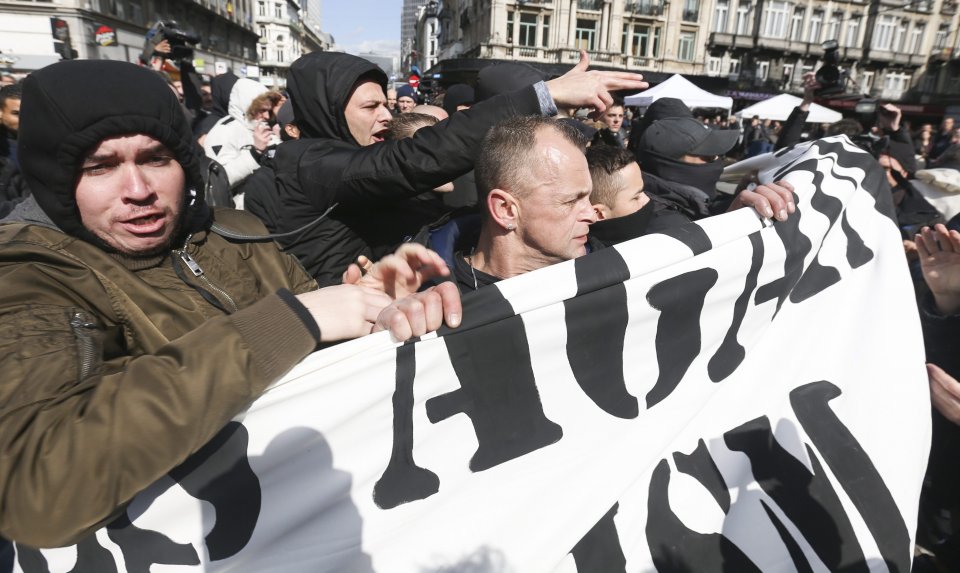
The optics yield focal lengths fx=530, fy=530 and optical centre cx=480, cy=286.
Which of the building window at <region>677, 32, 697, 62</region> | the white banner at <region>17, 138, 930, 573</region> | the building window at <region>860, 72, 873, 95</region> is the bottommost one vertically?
the white banner at <region>17, 138, 930, 573</region>

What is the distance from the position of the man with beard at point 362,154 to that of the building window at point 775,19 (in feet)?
157

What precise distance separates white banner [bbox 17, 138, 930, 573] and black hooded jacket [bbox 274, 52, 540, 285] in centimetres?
59

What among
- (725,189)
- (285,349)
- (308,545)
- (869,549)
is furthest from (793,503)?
(725,189)

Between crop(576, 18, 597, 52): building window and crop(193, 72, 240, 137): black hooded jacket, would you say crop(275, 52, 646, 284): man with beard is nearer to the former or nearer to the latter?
crop(193, 72, 240, 137): black hooded jacket

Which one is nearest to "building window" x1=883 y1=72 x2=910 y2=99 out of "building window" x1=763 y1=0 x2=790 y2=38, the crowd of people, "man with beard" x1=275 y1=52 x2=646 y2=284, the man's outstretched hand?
"building window" x1=763 y1=0 x2=790 y2=38

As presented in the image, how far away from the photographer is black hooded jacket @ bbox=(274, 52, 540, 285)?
5.67 feet

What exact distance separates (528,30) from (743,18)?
1649 centimetres

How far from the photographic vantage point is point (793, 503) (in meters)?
1.67

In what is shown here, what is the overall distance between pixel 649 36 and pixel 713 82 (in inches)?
294

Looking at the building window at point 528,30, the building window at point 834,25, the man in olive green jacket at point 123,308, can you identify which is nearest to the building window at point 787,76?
the building window at point 834,25

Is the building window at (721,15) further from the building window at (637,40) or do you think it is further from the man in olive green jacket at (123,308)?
the man in olive green jacket at (123,308)

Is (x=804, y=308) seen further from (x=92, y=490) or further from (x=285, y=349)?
(x=92, y=490)

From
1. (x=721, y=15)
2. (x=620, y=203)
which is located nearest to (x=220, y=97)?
(x=620, y=203)

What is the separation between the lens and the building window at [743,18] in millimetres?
40031
